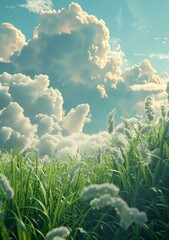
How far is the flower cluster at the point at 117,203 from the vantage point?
4.65 feet

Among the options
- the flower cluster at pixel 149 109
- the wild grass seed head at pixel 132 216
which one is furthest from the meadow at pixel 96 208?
the wild grass seed head at pixel 132 216

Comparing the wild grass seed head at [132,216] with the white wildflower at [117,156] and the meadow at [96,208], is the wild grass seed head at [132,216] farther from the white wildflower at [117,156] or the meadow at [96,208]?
the white wildflower at [117,156]

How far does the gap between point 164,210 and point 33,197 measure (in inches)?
55.0

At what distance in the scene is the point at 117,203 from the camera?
4.98 feet

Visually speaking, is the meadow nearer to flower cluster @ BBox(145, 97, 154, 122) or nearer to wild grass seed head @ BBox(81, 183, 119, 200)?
flower cluster @ BBox(145, 97, 154, 122)

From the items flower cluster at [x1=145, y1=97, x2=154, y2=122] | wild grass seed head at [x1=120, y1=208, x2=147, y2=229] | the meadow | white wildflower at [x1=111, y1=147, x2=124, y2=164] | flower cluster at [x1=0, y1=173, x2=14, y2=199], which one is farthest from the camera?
flower cluster at [x1=145, y1=97, x2=154, y2=122]

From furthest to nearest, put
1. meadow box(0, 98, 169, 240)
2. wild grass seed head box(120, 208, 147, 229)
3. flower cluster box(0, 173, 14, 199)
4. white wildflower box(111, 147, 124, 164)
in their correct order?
white wildflower box(111, 147, 124, 164) < meadow box(0, 98, 169, 240) < flower cluster box(0, 173, 14, 199) < wild grass seed head box(120, 208, 147, 229)

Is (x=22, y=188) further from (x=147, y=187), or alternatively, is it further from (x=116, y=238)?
(x=147, y=187)

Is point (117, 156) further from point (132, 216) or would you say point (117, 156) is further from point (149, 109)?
point (132, 216)

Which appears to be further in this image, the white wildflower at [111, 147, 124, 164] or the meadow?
the white wildflower at [111, 147, 124, 164]

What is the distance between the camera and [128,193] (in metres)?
3.71

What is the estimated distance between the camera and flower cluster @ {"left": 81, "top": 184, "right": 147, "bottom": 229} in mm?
1417

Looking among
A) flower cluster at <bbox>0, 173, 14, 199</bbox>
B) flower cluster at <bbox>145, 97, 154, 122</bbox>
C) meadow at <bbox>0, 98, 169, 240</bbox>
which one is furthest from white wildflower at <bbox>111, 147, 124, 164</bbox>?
flower cluster at <bbox>0, 173, 14, 199</bbox>

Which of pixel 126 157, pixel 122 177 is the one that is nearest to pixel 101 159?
pixel 126 157
